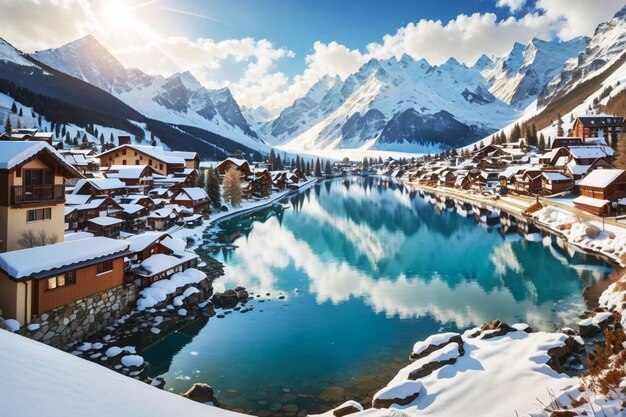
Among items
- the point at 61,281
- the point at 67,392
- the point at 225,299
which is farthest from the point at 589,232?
the point at 67,392

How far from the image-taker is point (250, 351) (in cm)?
1708

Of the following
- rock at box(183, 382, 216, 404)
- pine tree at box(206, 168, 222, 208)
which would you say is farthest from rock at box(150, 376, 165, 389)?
pine tree at box(206, 168, 222, 208)

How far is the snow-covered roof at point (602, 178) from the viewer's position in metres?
40.9

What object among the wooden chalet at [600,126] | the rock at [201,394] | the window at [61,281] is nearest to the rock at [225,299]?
the window at [61,281]

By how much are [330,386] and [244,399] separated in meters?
2.96

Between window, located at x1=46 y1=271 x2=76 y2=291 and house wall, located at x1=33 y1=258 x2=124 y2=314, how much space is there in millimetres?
126

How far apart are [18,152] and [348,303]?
18260mm

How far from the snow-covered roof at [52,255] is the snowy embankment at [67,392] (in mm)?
8948

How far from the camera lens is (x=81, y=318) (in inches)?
666

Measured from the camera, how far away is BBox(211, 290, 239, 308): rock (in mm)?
22069

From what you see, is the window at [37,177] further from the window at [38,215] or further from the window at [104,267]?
the window at [104,267]

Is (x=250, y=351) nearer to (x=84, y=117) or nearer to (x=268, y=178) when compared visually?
(x=268, y=178)

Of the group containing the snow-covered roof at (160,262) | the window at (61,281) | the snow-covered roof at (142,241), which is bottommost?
the snow-covered roof at (160,262)

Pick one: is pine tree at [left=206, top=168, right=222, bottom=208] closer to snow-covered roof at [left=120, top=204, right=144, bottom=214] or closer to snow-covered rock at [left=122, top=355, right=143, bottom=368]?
snow-covered roof at [left=120, top=204, right=144, bottom=214]
